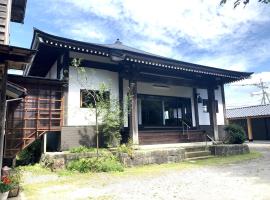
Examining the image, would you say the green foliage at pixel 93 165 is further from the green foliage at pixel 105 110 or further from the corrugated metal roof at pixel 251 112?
the corrugated metal roof at pixel 251 112

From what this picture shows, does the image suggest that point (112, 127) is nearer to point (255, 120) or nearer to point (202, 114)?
point (202, 114)

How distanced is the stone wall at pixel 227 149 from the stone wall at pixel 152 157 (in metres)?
2.42

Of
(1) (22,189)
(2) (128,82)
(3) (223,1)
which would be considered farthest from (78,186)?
(2) (128,82)

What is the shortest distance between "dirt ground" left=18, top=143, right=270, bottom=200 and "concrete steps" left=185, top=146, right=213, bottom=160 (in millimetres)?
4078

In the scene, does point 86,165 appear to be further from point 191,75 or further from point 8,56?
point 191,75

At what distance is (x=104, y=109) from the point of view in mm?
11914

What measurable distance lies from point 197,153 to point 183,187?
6978 millimetres

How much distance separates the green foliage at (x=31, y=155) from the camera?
463 inches

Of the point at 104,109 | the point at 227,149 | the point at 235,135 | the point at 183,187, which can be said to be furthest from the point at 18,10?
the point at 235,135

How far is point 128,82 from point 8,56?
9.25 m

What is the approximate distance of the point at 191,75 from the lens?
16.3 meters

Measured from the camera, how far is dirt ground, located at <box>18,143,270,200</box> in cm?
624

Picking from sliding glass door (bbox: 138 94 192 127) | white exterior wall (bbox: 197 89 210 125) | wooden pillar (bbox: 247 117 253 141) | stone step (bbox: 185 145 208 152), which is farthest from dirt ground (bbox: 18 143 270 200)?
wooden pillar (bbox: 247 117 253 141)

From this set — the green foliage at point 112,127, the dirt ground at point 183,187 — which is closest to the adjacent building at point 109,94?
the green foliage at point 112,127
